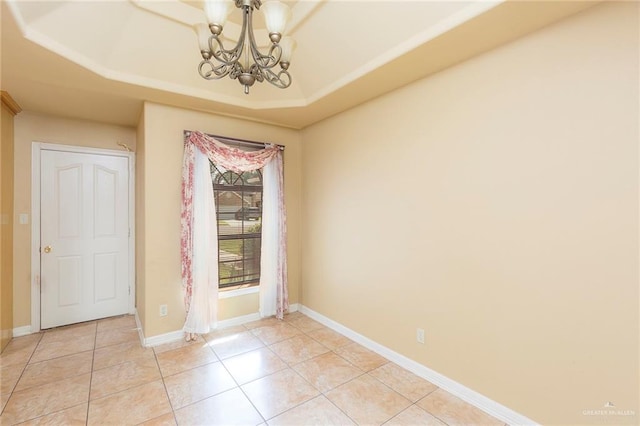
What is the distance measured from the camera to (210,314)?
3.26 m

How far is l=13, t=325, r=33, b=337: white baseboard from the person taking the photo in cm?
320

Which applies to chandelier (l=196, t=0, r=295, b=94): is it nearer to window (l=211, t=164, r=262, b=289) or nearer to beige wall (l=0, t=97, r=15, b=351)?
window (l=211, t=164, r=262, b=289)

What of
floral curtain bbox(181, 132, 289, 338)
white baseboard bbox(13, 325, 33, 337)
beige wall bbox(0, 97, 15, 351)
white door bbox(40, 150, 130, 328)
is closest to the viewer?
beige wall bbox(0, 97, 15, 351)

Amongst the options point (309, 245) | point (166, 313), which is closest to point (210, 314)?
point (166, 313)

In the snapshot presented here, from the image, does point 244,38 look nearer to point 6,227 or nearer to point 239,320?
point 239,320

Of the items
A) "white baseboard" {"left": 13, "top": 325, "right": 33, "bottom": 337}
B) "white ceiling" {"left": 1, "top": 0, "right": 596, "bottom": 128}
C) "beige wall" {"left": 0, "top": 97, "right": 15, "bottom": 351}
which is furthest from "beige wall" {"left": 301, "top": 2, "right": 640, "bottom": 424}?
"white baseboard" {"left": 13, "top": 325, "right": 33, "bottom": 337}

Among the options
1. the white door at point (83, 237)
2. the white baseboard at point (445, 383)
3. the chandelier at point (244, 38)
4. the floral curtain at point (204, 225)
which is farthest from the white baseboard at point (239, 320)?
the chandelier at point (244, 38)

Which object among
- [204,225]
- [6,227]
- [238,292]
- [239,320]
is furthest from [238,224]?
[6,227]

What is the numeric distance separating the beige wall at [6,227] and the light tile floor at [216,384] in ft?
0.87

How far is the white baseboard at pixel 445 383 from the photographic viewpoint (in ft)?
6.30

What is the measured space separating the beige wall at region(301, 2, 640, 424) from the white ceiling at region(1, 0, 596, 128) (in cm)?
28

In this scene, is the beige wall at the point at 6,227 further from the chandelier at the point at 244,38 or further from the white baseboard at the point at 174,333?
the chandelier at the point at 244,38

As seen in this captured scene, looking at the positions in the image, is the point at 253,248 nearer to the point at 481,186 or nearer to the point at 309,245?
the point at 309,245

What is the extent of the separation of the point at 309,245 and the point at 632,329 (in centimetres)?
294
